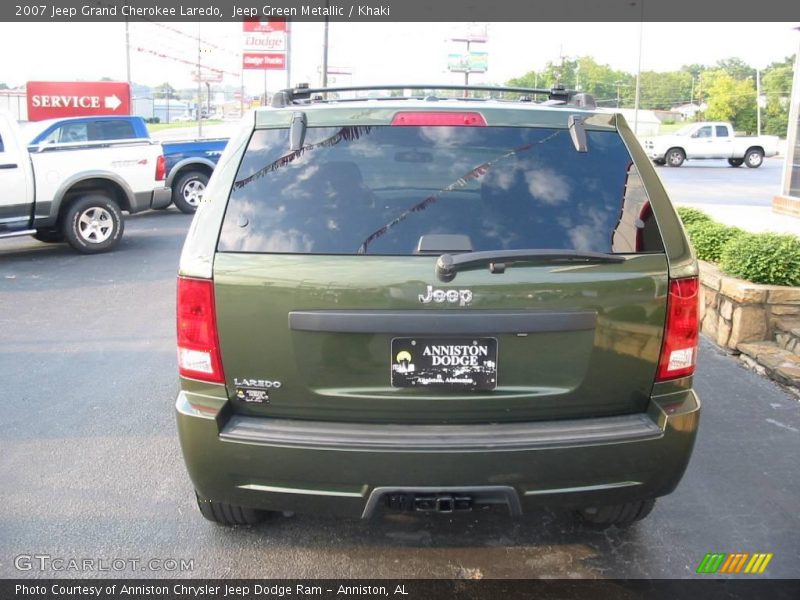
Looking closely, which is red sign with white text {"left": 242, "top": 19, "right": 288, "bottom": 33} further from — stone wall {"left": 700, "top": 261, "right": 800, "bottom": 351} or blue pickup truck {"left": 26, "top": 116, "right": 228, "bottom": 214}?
stone wall {"left": 700, "top": 261, "right": 800, "bottom": 351}

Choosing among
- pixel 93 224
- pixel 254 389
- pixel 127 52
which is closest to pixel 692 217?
pixel 254 389

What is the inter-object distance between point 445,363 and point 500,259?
439 mm

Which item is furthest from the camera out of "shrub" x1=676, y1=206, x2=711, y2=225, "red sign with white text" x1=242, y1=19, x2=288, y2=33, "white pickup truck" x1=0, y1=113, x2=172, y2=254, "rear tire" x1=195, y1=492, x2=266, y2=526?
"red sign with white text" x1=242, y1=19, x2=288, y2=33

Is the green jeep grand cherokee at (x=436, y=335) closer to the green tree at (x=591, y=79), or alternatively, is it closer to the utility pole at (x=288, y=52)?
the utility pole at (x=288, y=52)

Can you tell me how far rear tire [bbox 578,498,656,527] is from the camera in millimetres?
3363

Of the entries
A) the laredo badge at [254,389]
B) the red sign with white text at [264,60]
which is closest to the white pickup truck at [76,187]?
the laredo badge at [254,389]

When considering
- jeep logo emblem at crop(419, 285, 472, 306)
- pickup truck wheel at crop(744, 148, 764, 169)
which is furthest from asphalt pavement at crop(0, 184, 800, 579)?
pickup truck wheel at crop(744, 148, 764, 169)

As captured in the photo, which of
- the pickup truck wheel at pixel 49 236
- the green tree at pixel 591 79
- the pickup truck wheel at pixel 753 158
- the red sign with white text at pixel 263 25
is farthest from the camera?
the green tree at pixel 591 79

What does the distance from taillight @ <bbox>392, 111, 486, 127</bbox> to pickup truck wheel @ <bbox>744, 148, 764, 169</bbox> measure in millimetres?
35231

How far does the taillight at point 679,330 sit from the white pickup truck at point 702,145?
106ft

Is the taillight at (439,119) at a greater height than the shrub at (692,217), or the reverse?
the taillight at (439,119)

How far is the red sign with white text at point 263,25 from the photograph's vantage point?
32.4 meters

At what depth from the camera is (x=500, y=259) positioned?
277 centimetres

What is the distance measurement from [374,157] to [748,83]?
86521mm
